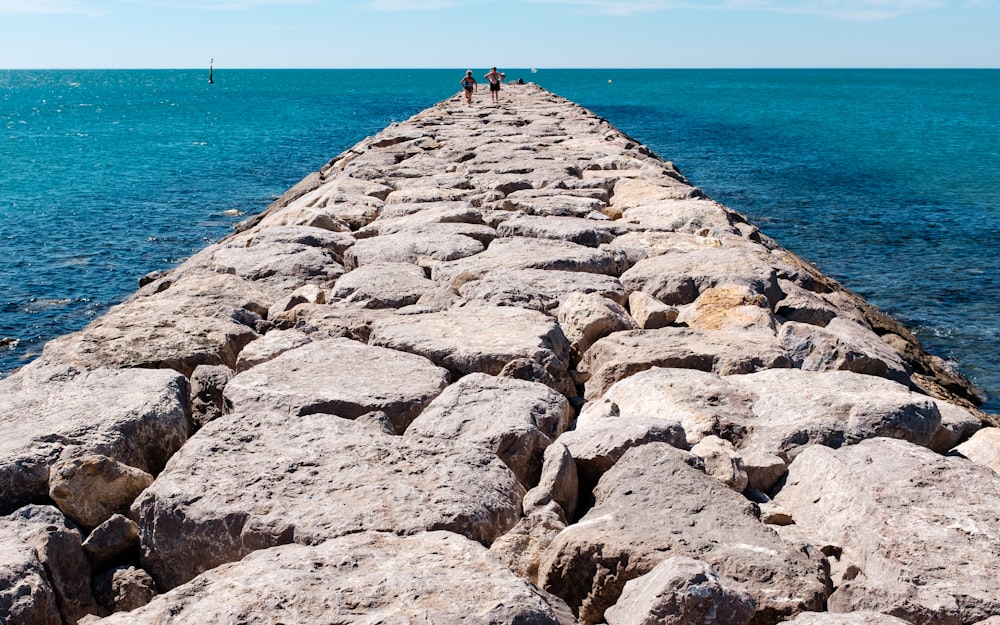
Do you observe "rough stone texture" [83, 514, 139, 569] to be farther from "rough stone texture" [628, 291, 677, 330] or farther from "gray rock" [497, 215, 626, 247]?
"gray rock" [497, 215, 626, 247]

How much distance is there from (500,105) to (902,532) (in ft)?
59.2

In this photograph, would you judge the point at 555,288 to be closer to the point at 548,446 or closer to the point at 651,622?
the point at 548,446

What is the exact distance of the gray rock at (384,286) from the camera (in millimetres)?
4398

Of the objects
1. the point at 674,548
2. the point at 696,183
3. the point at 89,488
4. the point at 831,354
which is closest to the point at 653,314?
the point at 831,354

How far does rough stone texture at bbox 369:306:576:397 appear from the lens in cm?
347

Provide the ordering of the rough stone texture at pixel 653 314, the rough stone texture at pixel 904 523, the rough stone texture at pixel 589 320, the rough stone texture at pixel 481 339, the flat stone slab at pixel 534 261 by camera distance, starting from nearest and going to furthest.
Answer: the rough stone texture at pixel 904 523, the rough stone texture at pixel 481 339, the rough stone texture at pixel 589 320, the rough stone texture at pixel 653 314, the flat stone slab at pixel 534 261


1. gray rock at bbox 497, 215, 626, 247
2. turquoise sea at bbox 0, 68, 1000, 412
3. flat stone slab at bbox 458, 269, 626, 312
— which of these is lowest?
turquoise sea at bbox 0, 68, 1000, 412

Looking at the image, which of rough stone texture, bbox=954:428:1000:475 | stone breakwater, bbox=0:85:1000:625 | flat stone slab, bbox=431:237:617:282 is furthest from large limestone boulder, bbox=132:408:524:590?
flat stone slab, bbox=431:237:617:282

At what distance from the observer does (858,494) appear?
2.45 metres

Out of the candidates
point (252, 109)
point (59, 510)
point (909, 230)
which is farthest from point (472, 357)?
point (252, 109)

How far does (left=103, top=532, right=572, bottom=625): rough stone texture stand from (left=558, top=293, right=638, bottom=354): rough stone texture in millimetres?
1743

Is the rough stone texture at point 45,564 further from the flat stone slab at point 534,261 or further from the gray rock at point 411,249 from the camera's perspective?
the gray rock at point 411,249

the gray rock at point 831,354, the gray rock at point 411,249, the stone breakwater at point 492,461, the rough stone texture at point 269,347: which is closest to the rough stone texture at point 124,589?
the stone breakwater at point 492,461

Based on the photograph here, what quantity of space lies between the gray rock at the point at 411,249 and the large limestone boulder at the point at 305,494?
2395 millimetres
